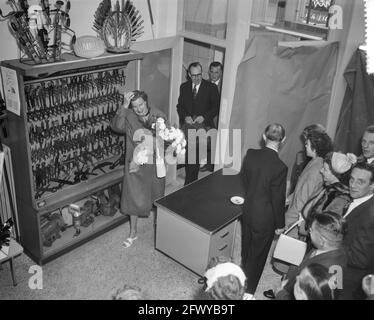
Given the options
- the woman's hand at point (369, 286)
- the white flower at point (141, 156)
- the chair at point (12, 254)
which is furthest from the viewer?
the white flower at point (141, 156)

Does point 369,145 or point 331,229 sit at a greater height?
point 369,145

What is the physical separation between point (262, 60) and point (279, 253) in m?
1.81

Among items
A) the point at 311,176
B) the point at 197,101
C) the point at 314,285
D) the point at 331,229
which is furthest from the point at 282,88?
the point at 314,285

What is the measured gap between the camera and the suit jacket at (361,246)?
100 inches

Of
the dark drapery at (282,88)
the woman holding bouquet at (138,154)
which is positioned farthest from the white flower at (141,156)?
the dark drapery at (282,88)

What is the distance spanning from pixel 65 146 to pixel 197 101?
1.65m

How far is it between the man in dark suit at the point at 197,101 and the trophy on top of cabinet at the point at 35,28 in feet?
5.52

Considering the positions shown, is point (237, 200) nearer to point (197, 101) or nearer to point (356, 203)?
point (356, 203)

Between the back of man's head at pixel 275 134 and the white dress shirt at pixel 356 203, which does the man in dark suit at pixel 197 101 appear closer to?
the back of man's head at pixel 275 134

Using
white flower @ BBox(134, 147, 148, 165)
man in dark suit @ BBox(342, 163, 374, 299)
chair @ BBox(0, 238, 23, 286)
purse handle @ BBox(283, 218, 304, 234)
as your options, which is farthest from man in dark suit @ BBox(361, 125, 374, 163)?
chair @ BBox(0, 238, 23, 286)

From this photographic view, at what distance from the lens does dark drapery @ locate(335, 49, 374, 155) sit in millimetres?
4199

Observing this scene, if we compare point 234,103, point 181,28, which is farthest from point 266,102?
point 181,28

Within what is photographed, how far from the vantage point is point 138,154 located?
3.55m

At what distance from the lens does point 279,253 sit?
3156 mm
